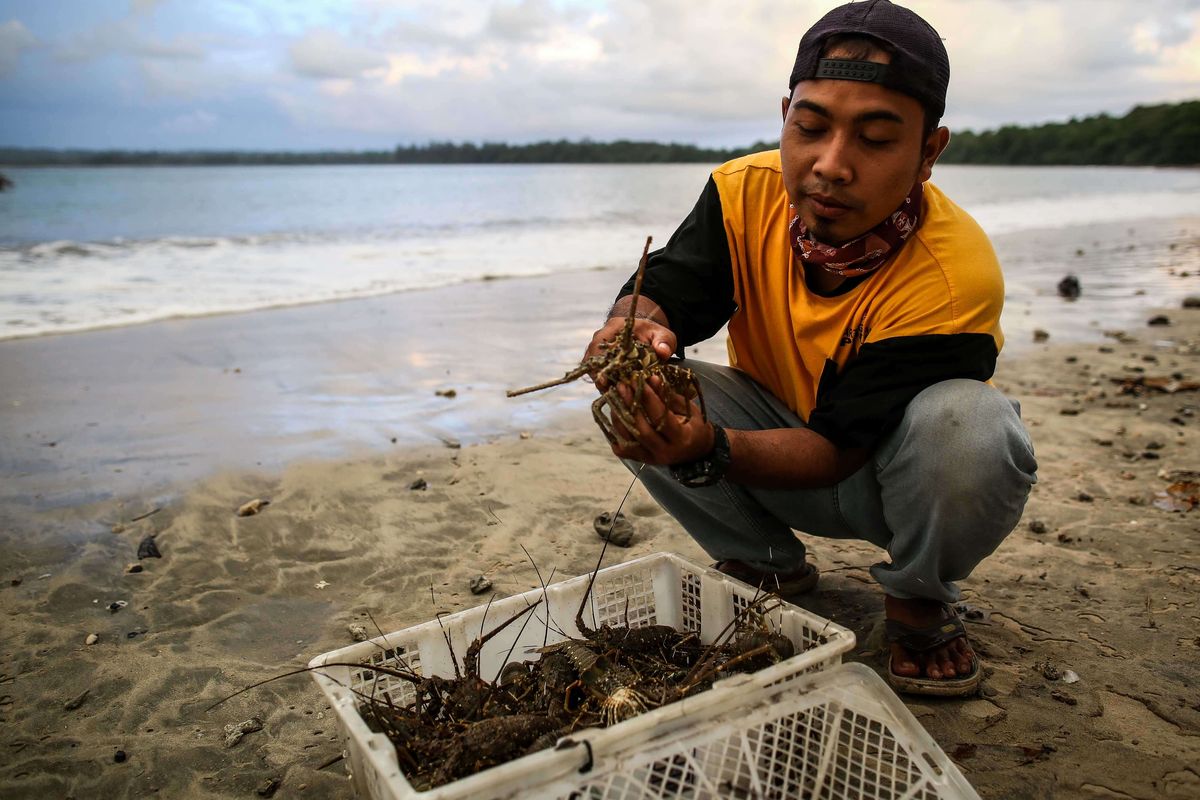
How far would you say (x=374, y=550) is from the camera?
135 inches

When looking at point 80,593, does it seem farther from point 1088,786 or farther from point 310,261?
point 310,261

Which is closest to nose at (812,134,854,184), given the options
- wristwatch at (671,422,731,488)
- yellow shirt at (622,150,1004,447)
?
yellow shirt at (622,150,1004,447)

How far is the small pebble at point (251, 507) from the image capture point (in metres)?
3.74

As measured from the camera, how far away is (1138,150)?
7088cm

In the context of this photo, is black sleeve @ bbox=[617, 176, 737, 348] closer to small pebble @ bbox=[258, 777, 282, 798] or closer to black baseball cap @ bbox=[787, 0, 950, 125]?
black baseball cap @ bbox=[787, 0, 950, 125]

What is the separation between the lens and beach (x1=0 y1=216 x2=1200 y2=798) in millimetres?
2232

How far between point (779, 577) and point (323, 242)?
15329mm

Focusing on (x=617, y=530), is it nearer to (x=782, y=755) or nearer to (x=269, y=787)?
(x=782, y=755)

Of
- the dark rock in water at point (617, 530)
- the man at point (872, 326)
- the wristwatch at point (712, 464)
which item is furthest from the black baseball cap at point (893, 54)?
the dark rock in water at point (617, 530)

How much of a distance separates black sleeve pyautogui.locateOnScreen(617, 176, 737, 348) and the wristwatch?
561mm

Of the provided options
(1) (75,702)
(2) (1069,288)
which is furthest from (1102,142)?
(1) (75,702)

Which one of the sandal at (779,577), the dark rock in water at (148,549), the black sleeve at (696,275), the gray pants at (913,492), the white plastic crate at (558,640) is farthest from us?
the dark rock in water at (148,549)

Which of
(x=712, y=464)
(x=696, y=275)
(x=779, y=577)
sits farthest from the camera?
(x=779, y=577)

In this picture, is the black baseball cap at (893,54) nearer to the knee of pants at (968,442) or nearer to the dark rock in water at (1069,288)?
the knee of pants at (968,442)
